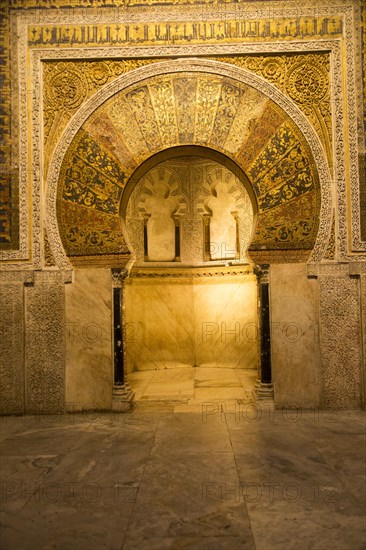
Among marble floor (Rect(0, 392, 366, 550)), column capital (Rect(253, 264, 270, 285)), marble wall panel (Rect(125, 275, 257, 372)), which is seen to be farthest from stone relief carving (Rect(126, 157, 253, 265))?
marble floor (Rect(0, 392, 366, 550))

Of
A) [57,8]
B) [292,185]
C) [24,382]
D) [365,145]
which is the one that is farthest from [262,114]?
[24,382]

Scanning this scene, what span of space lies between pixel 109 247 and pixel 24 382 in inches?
61.3

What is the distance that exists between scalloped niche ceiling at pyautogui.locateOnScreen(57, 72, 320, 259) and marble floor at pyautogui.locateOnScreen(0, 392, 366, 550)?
1659mm

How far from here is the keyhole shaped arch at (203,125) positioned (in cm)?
473

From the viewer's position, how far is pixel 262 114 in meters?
4.75

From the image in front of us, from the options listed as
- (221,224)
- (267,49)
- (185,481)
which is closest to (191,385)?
(221,224)

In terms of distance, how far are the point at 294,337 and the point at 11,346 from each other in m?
2.77

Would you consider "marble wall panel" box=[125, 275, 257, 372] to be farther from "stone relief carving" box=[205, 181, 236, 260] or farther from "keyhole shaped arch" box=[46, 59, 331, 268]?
"keyhole shaped arch" box=[46, 59, 331, 268]

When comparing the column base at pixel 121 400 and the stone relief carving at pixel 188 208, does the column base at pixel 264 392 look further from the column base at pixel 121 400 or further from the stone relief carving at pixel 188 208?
the stone relief carving at pixel 188 208

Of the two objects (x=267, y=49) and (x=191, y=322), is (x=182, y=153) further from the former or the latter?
(x=191, y=322)

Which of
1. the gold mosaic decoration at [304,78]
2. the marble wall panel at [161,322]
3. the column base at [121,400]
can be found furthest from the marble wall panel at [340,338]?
the marble wall panel at [161,322]

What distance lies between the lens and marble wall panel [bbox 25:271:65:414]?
4.67m

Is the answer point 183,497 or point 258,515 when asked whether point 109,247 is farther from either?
point 258,515

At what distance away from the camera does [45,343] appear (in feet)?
15.4
